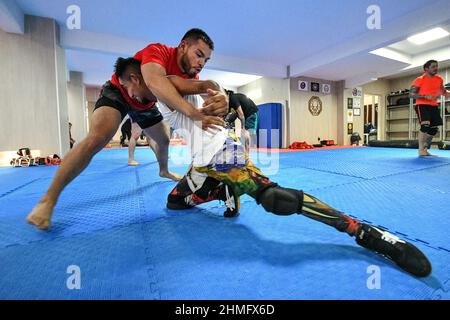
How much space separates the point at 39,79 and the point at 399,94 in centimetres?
1119

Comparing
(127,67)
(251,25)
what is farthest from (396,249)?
(251,25)

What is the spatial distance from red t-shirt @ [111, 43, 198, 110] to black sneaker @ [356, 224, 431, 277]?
3.58 ft

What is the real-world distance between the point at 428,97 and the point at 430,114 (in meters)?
0.26

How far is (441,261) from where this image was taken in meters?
0.80

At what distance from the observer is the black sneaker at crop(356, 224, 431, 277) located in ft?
2.37

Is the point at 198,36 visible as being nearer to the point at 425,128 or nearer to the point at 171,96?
the point at 171,96

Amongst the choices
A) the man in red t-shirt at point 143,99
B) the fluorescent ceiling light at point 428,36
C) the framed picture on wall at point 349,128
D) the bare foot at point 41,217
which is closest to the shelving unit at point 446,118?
the framed picture on wall at point 349,128

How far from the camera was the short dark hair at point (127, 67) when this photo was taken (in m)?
1.34

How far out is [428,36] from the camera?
5758 millimetres

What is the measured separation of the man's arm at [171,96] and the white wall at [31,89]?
417cm

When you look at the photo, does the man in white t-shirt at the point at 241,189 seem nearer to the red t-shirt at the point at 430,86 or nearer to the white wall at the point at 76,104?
the red t-shirt at the point at 430,86

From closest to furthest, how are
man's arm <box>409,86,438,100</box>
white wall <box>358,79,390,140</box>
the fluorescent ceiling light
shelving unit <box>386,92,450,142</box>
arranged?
1. man's arm <box>409,86,438,100</box>
2. the fluorescent ceiling light
3. shelving unit <box>386,92,450,142</box>
4. white wall <box>358,79,390,140</box>

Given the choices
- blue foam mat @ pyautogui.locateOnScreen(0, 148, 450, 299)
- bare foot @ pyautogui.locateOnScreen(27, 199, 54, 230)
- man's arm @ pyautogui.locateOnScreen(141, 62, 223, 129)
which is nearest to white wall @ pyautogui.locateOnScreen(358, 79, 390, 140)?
blue foam mat @ pyautogui.locateOnScreen(0, 148, 450, 299)

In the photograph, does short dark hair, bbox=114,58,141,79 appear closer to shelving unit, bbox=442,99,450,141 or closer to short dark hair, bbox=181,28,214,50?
short dark hair, bbox=181,28,214,50
